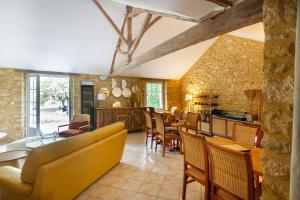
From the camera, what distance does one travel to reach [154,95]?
814 centimetres

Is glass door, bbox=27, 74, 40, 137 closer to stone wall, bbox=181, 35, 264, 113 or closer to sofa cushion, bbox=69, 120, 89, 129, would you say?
sofa cushion, bbox=69, 120, 89, 129

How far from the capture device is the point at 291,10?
3.32 feet

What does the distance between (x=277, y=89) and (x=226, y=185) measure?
113 cm

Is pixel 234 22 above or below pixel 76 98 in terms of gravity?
above

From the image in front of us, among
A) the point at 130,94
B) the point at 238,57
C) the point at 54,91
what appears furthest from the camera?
the point at 130,94

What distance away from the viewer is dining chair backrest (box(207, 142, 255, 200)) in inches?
61.4

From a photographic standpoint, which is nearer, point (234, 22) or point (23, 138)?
point (234, 22)

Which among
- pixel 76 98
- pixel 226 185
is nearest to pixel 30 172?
pixel 226 185

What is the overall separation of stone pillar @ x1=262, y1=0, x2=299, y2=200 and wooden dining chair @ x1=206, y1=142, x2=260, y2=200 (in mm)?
476

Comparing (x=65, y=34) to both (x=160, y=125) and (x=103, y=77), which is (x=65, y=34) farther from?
(x=160, y=125)

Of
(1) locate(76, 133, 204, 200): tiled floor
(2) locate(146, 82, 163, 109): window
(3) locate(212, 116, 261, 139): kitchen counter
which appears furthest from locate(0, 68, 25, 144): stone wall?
(3) locate(212, 116, 261, 139): kitchen counter

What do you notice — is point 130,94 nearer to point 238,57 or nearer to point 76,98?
point 76,98

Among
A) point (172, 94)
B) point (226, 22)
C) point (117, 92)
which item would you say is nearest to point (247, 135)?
point (226, 22)

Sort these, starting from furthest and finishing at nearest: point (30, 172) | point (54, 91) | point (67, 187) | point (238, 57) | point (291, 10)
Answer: point (54, 91) → point (238, 57) → point (67, 187) → point (30, 172) → point (291, 10)
